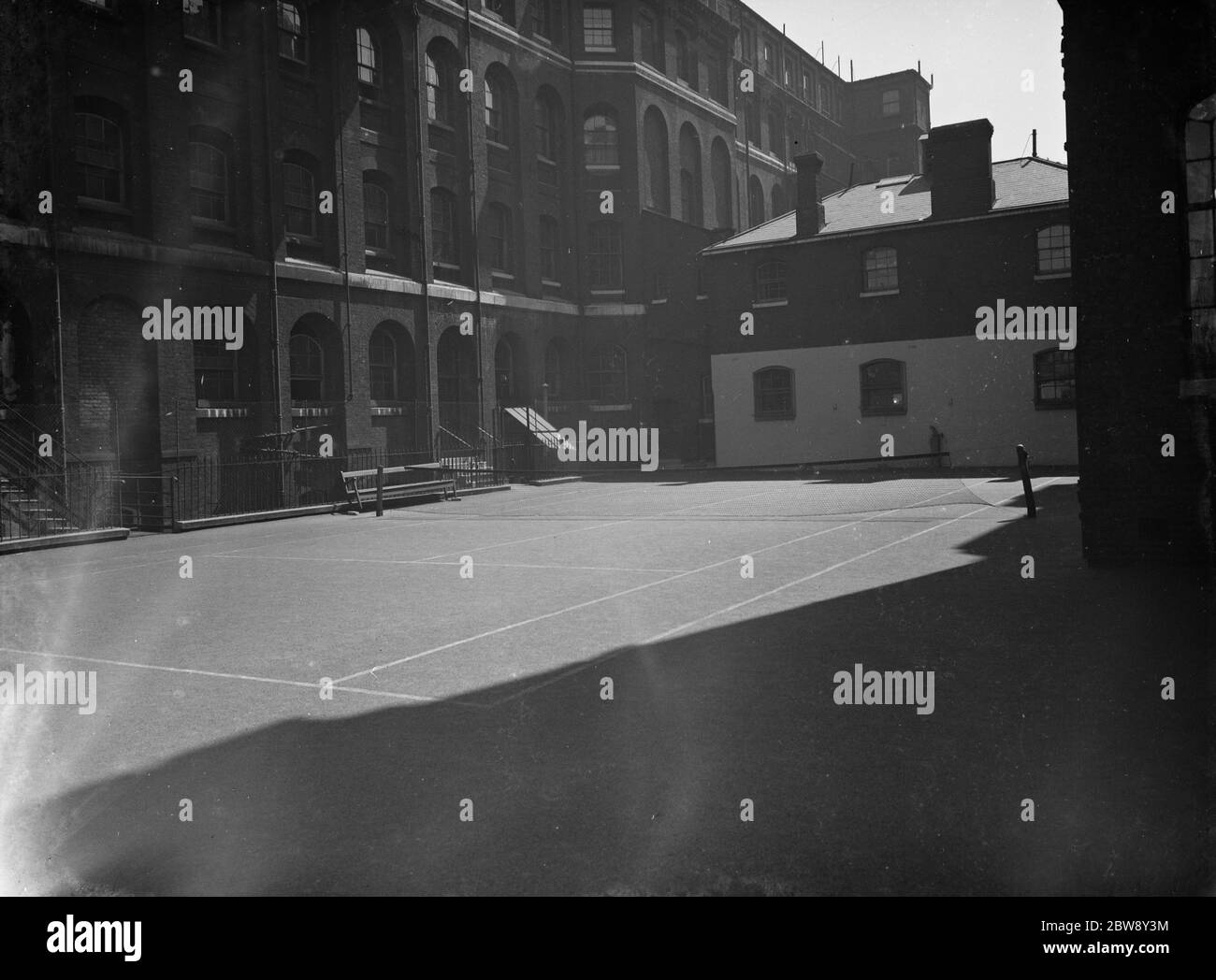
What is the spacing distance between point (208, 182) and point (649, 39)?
23637 mm

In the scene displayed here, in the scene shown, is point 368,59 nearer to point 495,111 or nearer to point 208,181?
point 495,111

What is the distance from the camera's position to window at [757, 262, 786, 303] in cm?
3728

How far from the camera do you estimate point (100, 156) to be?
2378 cm

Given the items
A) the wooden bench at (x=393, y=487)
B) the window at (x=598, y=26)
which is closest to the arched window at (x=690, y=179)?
the window at (x=598, y=26)

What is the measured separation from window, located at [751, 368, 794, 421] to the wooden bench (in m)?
13.0

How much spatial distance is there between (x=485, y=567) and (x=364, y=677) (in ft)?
20.1

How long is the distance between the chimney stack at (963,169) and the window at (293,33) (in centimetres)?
1854

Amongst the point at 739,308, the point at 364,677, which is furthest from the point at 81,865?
the point at 739,308

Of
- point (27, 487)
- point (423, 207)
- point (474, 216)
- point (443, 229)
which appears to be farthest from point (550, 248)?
point (27, 487)

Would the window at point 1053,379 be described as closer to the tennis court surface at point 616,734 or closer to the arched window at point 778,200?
the tennis court surface at point 616,734

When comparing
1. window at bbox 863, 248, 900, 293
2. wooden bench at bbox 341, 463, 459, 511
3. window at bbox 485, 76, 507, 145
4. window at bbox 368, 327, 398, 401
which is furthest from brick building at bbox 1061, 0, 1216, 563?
window at bbox 485, 76, 507, 145
